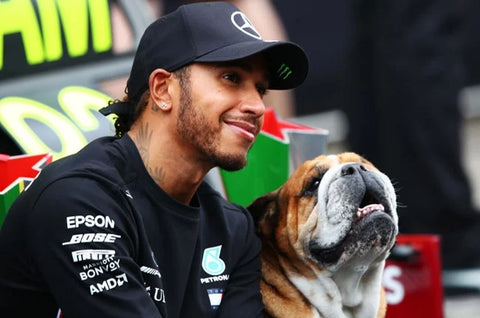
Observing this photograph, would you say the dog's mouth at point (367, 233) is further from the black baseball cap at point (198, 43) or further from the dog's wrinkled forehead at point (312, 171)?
the black baseball cap at point (198, 43)

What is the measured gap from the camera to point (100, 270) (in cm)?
278

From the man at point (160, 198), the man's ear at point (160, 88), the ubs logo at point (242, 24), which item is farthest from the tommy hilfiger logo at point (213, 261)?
the ubs logo at point (242, 24)

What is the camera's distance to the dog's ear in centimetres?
373

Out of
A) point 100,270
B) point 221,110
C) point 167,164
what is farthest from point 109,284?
point 221,110

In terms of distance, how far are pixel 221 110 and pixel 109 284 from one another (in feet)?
1.95

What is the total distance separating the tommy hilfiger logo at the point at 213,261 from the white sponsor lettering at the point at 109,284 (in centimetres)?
48

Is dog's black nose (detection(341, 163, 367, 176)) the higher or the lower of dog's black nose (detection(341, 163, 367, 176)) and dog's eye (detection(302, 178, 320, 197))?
the higher

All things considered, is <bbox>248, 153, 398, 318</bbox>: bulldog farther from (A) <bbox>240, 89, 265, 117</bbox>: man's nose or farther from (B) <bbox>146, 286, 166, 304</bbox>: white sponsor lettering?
(B) <bbox>146, 286, 166, 304</bbox>: white sponsor lettering

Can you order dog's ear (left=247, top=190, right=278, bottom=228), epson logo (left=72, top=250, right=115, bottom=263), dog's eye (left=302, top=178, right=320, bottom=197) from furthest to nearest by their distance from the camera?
dog's ear (left=247, top=190, right=278, bottom=228) → dog's eye (left=302, top=178, right=320, bottom=197) → epson logo (left=72, top=250, right=115, bottom=263)

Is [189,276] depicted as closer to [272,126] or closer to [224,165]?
[224,165]

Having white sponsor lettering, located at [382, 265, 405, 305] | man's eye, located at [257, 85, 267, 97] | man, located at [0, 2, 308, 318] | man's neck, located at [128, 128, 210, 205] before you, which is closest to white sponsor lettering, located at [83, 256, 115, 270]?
man, located at [0, 2, 308, 318]

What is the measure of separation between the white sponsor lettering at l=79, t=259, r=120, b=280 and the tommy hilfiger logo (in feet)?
1.66

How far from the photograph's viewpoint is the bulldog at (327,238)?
3.45 meters

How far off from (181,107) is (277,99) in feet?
12.1
